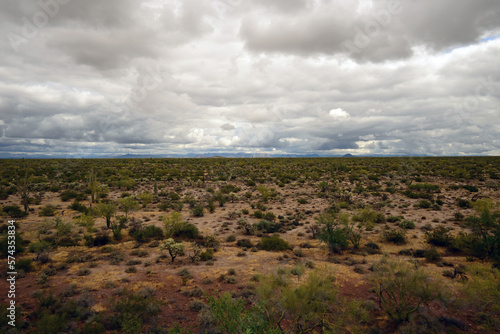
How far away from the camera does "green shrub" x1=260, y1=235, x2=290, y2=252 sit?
1448 centimetres

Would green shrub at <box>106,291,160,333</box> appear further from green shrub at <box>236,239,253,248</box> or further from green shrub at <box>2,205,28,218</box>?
green shrub at <box>2,205,28,218</box>

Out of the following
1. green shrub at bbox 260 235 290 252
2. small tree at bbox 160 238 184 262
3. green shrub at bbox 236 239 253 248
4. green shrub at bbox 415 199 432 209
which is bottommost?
green shrub at bbox 236 239 253 248

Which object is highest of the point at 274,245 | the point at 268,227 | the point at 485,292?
the point at 485,292

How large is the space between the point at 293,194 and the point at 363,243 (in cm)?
1520

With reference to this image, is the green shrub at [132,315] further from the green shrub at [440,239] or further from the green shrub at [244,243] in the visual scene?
the green shrub at [440,239]

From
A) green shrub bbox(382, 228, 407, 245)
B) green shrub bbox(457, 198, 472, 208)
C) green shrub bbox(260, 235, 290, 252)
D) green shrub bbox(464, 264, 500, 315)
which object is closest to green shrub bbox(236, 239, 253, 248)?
green shrub bbox(260, 235, 290, 252)

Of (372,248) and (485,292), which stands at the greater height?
(485,292)

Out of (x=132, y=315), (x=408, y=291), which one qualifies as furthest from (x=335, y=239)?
(x=132, y=315)

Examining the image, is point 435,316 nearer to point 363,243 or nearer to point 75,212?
point 363,243

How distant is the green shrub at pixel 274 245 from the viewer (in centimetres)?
1448

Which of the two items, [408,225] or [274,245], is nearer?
[274,245]

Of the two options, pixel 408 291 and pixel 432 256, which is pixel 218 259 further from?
pixel 432 256

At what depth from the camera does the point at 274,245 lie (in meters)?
14.6

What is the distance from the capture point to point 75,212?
21297 millimetres
